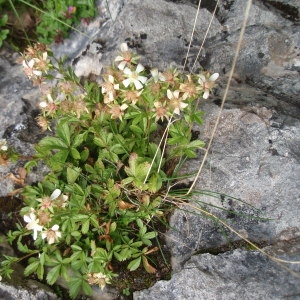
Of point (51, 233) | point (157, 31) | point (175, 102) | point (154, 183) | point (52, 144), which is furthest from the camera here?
point (157, 31)

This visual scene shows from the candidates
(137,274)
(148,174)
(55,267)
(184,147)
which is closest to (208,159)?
(184,147)

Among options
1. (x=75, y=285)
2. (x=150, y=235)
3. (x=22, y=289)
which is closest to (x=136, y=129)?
(x=150, y=235)

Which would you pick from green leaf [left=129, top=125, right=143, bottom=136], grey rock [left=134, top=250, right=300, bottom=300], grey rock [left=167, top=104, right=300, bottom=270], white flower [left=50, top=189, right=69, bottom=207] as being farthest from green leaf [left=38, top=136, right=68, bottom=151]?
grey rock [left=134, top=250, right=300, bottom=300]

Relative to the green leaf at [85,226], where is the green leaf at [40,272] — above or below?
below

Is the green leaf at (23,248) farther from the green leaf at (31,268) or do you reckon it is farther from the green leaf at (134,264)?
the green leaf at (134,264)

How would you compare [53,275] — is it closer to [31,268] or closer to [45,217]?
[31,268]

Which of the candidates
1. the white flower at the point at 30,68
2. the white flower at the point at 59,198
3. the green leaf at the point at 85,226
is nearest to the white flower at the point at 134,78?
the white flower at the point at 30,68

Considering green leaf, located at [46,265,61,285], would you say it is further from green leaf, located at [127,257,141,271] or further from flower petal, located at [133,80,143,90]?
flower petal, located at [133,80,143,90]
